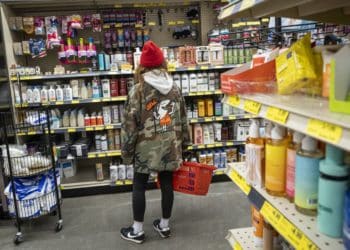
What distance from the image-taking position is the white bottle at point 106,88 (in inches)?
161

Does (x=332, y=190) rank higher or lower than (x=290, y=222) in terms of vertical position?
higher

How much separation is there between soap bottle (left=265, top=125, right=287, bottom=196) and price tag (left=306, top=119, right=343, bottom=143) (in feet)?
1.13

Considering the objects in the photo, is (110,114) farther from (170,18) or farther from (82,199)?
(170,18)

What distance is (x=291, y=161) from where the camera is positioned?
120cm

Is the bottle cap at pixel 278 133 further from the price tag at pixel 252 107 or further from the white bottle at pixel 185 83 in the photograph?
the white bottle at pixel 185 83

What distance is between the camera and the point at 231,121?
14.9ft

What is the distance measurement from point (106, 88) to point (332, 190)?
11.2 ft

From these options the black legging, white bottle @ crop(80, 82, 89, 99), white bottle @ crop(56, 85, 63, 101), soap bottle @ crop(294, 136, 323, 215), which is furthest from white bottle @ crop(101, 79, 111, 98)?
soap bottle @ crop(294, 136, 323, 215)

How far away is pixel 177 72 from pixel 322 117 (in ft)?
11.3

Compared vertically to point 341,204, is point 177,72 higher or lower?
higher

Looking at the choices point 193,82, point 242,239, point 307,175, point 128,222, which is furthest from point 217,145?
point 307,175

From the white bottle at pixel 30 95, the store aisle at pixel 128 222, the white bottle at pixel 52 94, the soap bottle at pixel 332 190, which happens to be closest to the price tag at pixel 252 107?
the soap bottle at pixel 332 190

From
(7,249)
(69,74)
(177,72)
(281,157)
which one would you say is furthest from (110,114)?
(281,157)

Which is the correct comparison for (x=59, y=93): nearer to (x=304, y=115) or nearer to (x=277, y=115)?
(x=277, y=115)
